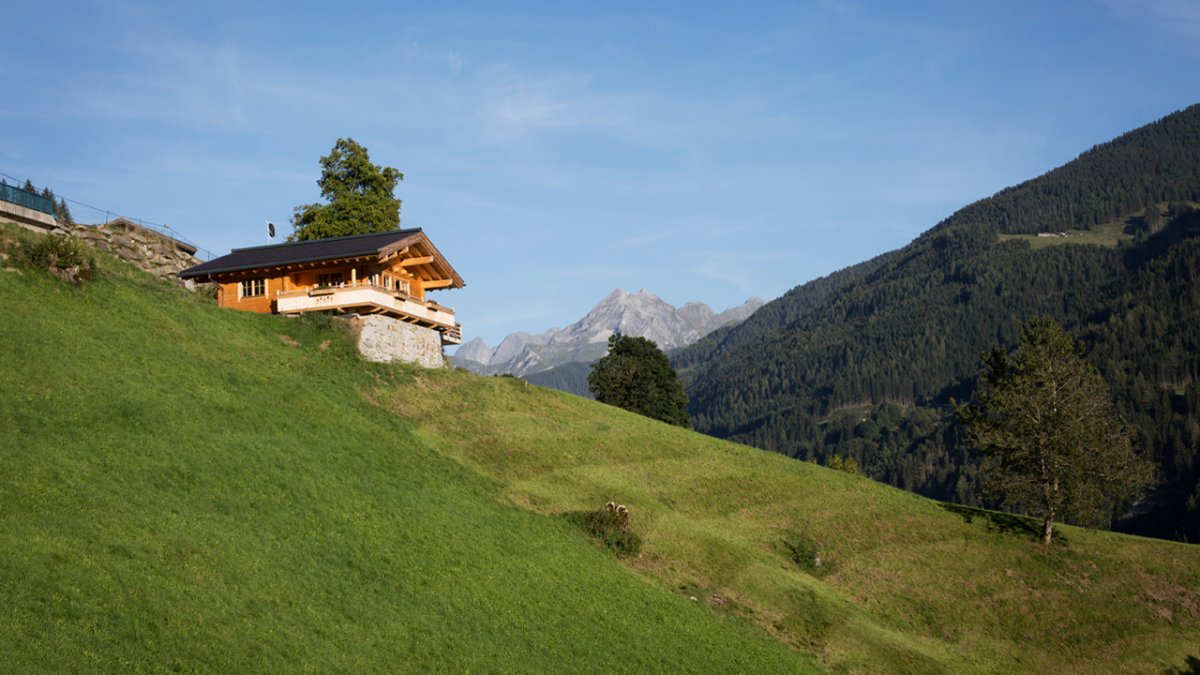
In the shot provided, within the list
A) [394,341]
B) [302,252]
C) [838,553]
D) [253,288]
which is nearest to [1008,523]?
[838,553]

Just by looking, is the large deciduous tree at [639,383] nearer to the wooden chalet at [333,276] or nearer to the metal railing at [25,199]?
the wooden chalet at [333,276]

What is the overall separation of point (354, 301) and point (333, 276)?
465 centimetres

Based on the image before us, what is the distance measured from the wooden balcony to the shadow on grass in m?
40.7

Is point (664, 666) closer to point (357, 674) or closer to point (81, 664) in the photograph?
point (357, 674)

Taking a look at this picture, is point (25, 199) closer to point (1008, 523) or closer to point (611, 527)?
point (611, 527)

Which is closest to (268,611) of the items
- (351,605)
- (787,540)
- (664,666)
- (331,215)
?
(351,605)

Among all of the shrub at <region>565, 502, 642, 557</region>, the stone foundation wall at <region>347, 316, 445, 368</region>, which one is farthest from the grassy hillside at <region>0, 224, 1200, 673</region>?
the stone foundation wall at <region>347, 316, 445, 368</region>

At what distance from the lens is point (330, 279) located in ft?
222

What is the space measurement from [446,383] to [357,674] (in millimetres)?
40577

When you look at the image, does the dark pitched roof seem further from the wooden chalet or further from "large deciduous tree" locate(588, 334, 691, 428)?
"large deciduous tree" locate(588, 334, 691, 428)

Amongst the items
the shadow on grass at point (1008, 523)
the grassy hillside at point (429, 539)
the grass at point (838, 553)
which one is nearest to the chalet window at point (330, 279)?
the grassy hillside at point (429, 539)

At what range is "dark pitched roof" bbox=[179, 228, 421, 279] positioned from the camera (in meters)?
65.0

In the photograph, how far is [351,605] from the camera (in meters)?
30.6

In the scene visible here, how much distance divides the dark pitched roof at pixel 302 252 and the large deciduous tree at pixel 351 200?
16.9 metres
